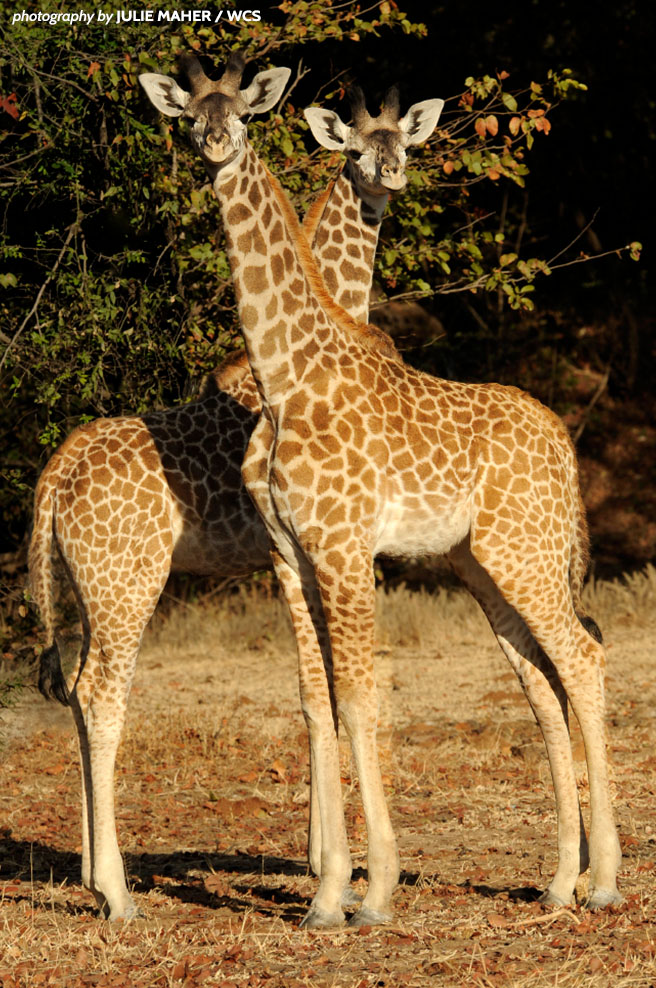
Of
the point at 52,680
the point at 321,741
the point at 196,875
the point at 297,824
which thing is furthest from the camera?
the point at 297,824

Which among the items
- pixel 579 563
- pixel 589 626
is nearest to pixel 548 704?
pixel 589 626

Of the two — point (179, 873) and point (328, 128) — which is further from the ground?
point (328, 128)

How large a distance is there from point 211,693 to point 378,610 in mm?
2880

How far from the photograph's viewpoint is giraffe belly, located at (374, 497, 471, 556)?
6.15 metres

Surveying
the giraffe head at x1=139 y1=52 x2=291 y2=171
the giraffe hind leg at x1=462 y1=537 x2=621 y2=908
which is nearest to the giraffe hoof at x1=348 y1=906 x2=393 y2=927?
the giraffe hind leg at x1=462 y1=537 x2=621 y2=908

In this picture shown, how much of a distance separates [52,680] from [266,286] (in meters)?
2.41

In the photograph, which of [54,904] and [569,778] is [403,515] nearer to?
[569,778]

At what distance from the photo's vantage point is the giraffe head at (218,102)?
5949mm

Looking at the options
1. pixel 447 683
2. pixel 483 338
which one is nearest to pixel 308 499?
pixel 447 683

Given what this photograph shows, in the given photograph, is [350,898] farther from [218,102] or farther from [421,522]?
[218,102]

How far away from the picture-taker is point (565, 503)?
6.53m

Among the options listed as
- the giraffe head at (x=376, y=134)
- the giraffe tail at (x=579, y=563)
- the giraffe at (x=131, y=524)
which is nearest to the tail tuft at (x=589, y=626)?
the giraffe tail at (x=579, y=563)

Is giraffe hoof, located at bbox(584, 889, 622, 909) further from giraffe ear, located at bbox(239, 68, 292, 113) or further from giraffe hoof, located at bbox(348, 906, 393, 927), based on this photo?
giraffe ear, located at bbox(239, 68, 292, 113)

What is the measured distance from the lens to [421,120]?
771cm
